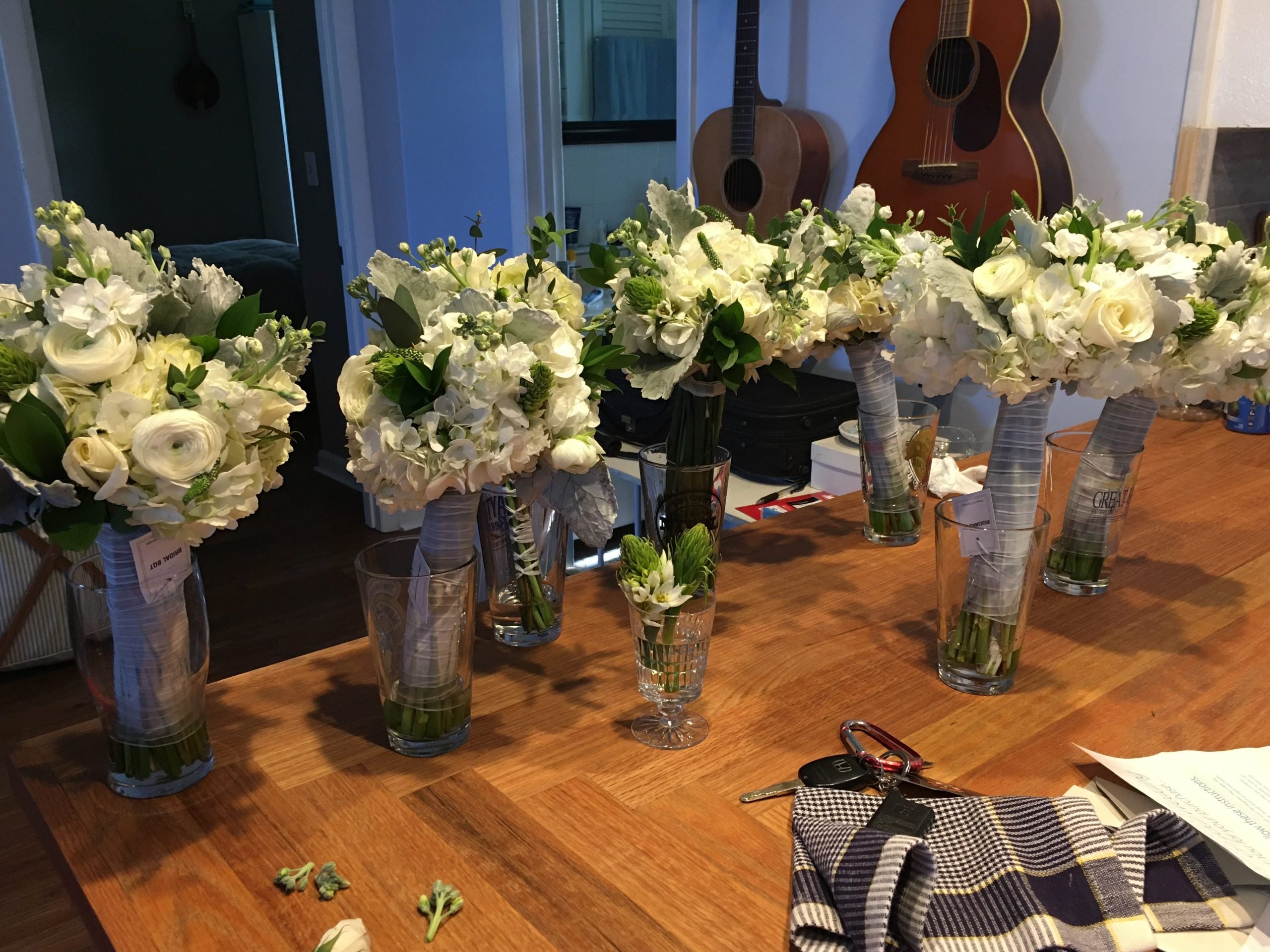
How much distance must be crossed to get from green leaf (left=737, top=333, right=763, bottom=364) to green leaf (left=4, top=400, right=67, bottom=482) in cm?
63

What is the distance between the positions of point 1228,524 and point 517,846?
47.3 inches

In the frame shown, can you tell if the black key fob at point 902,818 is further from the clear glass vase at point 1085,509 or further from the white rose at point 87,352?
the white rose at point 87,352

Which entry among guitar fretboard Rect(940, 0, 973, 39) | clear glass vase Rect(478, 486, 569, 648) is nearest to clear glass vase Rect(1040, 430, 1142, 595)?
clear glass vase Rect(478, 486, 569, 648)

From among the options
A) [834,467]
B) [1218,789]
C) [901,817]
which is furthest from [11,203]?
[1218,789]

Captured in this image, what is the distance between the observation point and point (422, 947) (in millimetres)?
711

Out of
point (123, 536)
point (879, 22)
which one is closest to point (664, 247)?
point (123, 536)

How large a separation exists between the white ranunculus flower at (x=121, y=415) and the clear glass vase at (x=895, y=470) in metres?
0.96

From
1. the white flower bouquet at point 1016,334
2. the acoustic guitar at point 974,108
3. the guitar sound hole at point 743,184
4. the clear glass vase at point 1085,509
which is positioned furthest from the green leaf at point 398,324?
the guitar sound hole at point 743,184

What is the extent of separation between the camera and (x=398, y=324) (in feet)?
2.80

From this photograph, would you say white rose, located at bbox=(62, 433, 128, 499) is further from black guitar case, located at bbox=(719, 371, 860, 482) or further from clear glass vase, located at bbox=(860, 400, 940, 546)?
black guitar case, located at bbox=(719, 371, 860, 482)

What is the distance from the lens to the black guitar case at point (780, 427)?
228 centimetres

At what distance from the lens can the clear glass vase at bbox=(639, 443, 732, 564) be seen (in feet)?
3.92

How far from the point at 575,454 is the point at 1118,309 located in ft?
1.64

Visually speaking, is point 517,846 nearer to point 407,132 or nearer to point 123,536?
point 123,536
